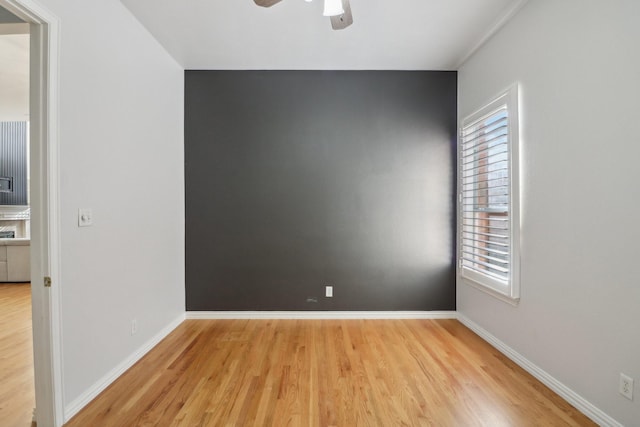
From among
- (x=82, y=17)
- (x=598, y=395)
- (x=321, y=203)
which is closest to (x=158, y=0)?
(x=82, y=17)

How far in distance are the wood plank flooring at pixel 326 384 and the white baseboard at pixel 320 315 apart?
0.39 metres

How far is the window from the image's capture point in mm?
2453

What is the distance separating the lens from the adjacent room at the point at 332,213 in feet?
5.65

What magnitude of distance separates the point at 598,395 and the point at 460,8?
2.87 m

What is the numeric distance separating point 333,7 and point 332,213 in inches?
81.7

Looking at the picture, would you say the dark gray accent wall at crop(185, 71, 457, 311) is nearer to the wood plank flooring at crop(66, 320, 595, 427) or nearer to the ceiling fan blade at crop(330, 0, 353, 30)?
the wood plank flooring at crop(66, 320, 595, 427)

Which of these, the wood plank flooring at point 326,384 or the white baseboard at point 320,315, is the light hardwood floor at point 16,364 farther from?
the white baseboard at point 320,315

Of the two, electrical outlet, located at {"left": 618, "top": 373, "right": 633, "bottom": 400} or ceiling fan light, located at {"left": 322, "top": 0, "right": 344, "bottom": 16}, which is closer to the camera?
electrical outlet, located at {"left": 618, "top": 373, "right": 633, "bottom": 400}

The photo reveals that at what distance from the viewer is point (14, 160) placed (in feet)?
22.8

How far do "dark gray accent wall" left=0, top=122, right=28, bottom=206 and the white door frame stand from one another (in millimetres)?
7414

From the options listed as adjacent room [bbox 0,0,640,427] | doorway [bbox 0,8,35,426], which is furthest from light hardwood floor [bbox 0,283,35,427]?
adjacent room [bbox 0,0,640,427]

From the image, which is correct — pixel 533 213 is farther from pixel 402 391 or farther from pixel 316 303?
pixel 316 303

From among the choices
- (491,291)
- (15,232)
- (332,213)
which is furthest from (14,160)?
(491,291)

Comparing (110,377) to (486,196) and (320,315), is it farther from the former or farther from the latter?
(486,196)
